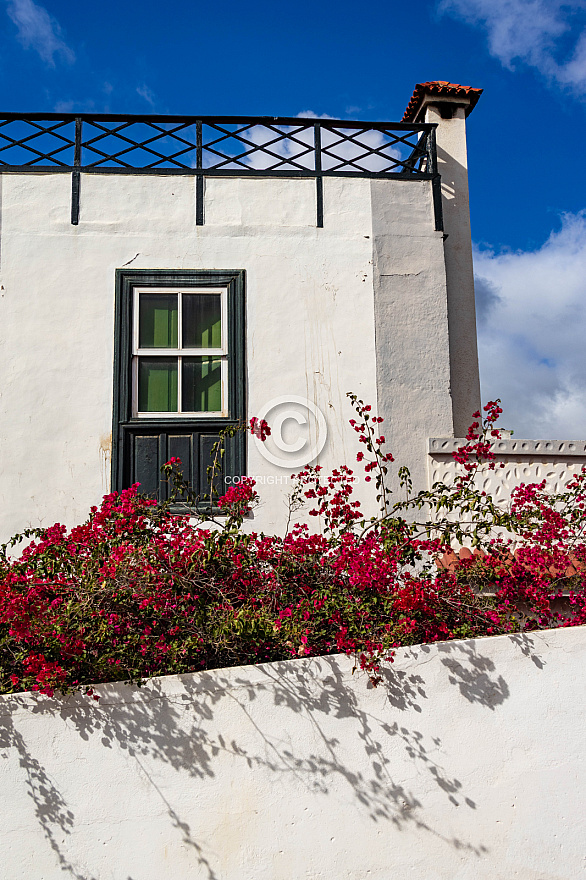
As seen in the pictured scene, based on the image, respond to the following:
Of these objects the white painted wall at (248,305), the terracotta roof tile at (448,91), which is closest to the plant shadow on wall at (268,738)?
the white painted wall at (248,305)

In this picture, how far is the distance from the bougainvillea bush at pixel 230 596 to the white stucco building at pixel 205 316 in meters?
1.75

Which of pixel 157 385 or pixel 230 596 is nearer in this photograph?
pixel 230 596

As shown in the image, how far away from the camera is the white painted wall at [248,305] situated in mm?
7340

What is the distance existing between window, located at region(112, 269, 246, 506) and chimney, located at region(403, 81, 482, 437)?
2568mm

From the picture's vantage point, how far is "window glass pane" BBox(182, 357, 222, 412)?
7.59 m

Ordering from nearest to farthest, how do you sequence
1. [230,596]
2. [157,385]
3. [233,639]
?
[233,639] → [230,596] → [157,385]

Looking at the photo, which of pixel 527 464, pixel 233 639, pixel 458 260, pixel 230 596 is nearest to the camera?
pixel 233 639

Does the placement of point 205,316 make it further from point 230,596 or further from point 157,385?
point 230,596

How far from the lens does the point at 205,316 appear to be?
776 cm

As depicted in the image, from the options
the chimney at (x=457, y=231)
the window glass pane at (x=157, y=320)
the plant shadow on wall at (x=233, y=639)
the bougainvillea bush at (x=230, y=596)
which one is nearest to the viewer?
the plant shadow on wall at (x=233, y=639)

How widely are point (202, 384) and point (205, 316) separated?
745mm

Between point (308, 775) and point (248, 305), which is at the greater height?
point (248, 305)

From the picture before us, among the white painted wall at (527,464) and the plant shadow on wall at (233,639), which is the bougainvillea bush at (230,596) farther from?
the white painted wall at (527,464)

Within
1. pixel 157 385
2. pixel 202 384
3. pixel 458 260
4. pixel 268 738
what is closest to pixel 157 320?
pixel 157 385
